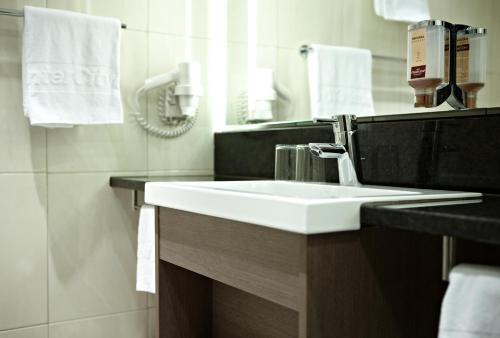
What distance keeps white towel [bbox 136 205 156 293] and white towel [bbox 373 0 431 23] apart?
32.1 inches

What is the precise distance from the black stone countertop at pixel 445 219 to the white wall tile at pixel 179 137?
112 cm

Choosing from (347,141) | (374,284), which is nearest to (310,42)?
(347,141)

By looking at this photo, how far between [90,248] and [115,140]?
35 centimetres

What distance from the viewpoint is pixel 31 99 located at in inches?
62.7

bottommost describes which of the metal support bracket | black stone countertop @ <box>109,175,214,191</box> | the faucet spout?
the metal support bracket

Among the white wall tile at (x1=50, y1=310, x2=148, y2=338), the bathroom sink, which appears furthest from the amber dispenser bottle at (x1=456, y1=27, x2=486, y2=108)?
the white wall tile at (x1=50, y1=310, x2=148, y2=338)

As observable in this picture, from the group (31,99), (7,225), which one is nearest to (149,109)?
(31,99)

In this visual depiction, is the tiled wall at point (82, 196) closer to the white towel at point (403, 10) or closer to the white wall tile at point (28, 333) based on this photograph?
the white wall tile at point (28, 333)

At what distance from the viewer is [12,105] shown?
1.67 metres

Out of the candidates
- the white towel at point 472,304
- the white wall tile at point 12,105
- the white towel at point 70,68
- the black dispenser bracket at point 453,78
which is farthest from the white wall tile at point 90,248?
the white towel at point 472,304

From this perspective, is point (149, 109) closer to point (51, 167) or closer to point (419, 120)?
point (51, 167)

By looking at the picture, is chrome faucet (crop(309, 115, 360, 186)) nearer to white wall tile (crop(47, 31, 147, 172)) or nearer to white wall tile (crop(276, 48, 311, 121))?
white wall tile (crop(276, 48, 311, 121))

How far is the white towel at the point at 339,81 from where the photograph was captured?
1.50 m

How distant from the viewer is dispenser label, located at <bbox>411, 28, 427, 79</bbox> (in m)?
1.24
